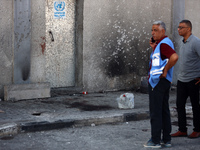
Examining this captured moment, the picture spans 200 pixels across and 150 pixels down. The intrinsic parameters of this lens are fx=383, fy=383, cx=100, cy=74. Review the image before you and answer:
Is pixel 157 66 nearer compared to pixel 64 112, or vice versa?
pixel 157 66

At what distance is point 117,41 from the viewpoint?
11023mm

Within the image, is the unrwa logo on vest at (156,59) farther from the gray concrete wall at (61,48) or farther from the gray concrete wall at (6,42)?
the gray concrete wall at (61,48)

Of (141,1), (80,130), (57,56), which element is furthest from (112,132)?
(141,1)

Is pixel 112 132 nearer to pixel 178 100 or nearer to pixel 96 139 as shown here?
pixel 96 139

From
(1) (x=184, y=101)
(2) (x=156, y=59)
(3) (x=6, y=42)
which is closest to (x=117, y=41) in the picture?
(3) (x=6, y=42)

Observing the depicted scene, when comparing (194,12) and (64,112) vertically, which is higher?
→ (194,12)

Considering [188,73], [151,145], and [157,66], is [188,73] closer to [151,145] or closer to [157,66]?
[157,66]

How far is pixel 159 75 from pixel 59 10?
5525 mm

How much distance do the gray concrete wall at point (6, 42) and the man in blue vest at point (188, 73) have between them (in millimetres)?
4514

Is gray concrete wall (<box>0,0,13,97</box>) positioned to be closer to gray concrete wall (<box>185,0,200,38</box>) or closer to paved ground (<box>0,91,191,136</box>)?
paved ground (<box>0,91,191,136</box>)

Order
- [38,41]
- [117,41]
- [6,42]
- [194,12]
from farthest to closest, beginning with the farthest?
[194,12], [117,41], [38,41], [6,42]

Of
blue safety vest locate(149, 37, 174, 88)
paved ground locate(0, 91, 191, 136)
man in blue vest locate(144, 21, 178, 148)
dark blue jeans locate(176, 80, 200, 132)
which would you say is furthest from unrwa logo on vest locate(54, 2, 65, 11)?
blue safety vest locate(149, 37, 174, 88)

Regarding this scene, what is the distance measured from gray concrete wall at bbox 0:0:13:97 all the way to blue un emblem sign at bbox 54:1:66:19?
4.60 feet

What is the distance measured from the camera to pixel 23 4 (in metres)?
9.38
